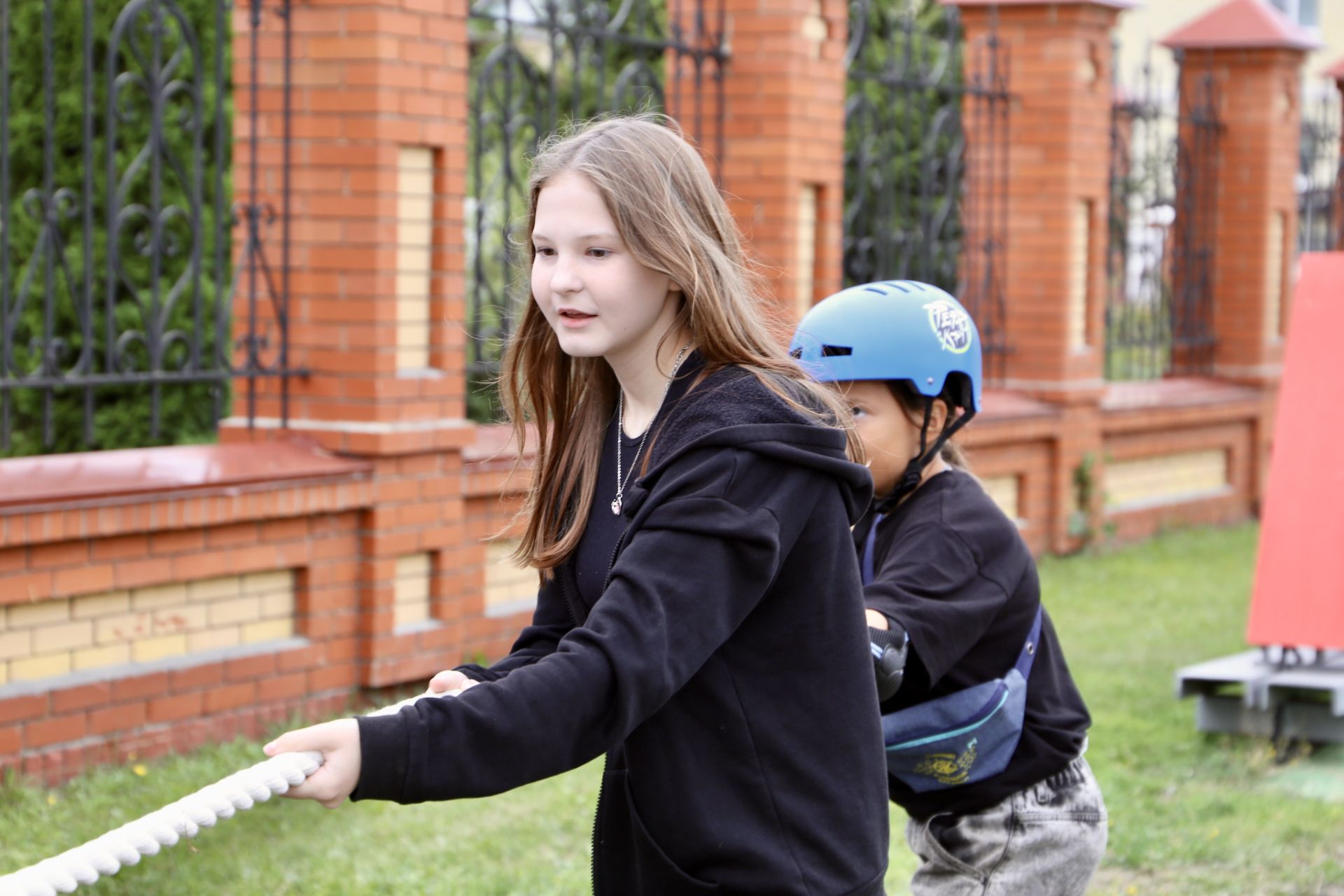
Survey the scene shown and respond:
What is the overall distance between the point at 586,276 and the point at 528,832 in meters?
3.26

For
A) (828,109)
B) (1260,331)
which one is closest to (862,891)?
(828,109)

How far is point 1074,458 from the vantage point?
1031cm

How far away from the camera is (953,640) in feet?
9.30

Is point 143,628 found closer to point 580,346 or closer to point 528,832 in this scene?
point 528,832

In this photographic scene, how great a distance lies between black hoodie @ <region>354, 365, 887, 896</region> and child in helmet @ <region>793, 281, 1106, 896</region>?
716mm

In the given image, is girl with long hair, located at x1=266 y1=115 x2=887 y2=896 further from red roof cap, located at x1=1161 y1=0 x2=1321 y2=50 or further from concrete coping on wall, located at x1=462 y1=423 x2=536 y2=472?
red roof cap, located at x1=1161 y1=0 x2=1321 y2=50

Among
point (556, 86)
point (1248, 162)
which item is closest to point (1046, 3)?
point (1248, 162)

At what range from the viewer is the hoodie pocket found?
2.06 m

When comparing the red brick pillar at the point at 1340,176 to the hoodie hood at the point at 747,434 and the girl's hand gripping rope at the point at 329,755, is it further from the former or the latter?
the girl's hand gripping rope at the point at 329,755

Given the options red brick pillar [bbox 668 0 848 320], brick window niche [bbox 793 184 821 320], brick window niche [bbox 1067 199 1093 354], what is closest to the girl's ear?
red brick pillar [bbox 668 0 848 320]

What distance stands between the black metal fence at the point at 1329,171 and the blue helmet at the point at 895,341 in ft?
37.7

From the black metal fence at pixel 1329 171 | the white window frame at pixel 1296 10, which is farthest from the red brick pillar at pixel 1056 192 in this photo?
the white window frame at pixel 1296 10

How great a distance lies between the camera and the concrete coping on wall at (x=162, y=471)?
5051 mm

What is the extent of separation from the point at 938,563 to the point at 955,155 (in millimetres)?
7766
